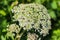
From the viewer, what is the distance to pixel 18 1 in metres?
4.52

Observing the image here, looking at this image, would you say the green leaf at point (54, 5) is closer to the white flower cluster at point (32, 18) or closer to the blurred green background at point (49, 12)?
the blurred green background at point (49, 12)

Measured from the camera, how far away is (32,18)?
348 centimetres

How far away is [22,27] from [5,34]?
0.40 metres

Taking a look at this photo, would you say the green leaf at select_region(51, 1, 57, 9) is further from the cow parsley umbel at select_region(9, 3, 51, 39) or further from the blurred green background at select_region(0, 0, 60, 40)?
Result: the cow parsley umbel at select_region(9, 3, 51, 39)

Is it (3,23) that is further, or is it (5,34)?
(3,23)

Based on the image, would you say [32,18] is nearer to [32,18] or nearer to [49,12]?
[32,18]

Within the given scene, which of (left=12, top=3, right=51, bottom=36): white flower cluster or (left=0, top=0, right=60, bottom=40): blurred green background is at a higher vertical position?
(left=12, top=3, right=51, bottom=36): white flower cluster

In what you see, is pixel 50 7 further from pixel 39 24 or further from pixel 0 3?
pixel 39 24

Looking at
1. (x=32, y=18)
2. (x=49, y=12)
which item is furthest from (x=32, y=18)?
(x=49, y=12)

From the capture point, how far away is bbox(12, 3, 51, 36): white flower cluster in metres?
3.46

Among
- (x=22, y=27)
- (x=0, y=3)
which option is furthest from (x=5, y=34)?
(x=0, y=3)

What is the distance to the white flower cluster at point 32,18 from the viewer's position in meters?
3.46

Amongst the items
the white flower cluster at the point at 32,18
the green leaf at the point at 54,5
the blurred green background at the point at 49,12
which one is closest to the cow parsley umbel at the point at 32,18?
the white flower cluster at the point at 32,18

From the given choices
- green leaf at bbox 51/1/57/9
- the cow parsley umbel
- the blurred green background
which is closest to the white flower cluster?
the cow parsley umbel
